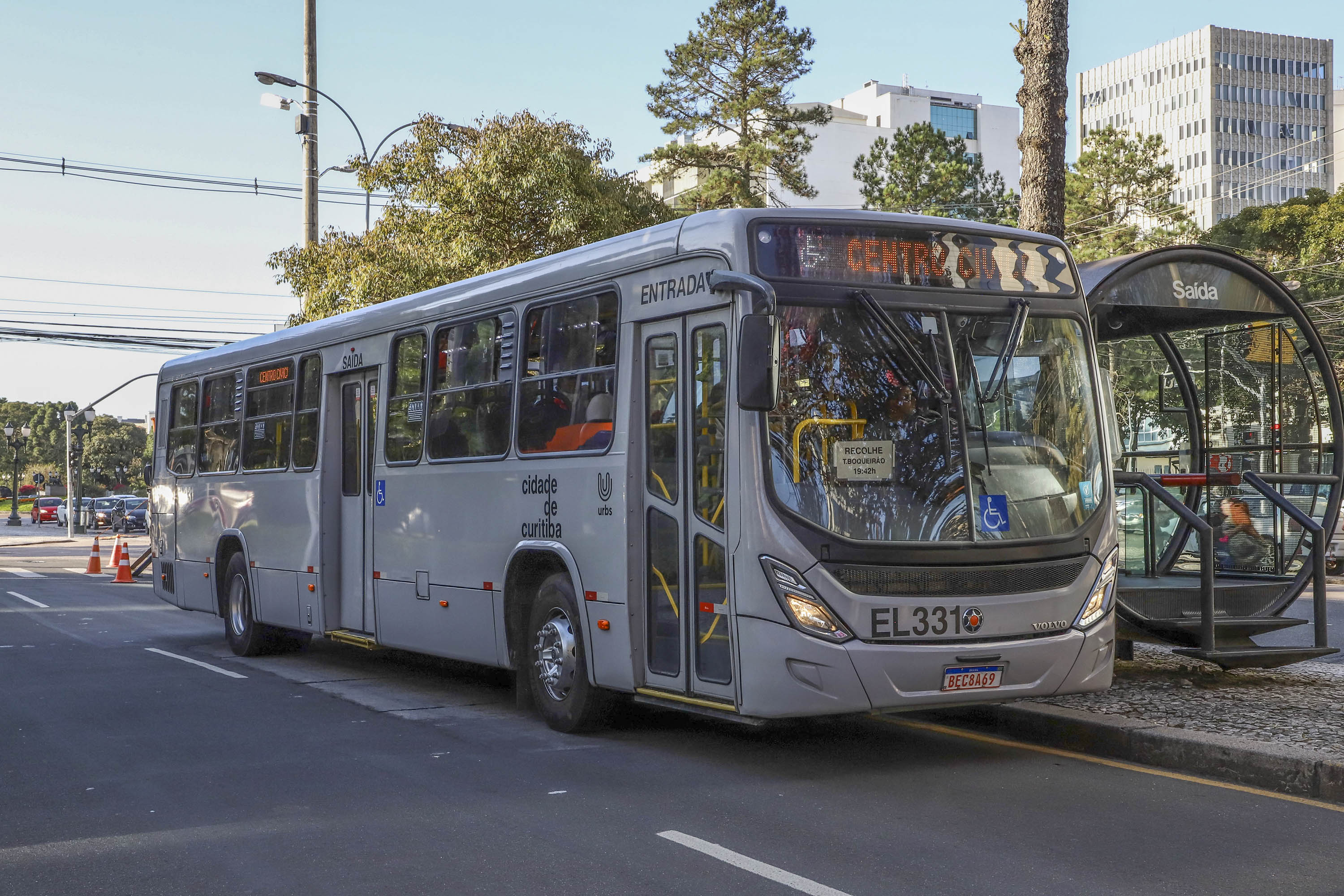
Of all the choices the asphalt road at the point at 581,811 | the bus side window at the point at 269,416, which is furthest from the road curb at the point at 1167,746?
the bus side window at the point at 269,416

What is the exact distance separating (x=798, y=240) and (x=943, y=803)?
10.2ft

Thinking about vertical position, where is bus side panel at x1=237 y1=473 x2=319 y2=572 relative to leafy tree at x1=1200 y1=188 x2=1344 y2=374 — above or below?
below

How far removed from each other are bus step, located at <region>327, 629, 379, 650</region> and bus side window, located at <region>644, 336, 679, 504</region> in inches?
171

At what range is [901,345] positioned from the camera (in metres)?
7.67

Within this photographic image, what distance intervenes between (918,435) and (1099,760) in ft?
7.40

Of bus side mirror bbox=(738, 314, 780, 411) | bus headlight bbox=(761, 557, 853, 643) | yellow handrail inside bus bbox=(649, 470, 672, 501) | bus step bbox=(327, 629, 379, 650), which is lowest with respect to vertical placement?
bus step bbox=(327, 629, 379, 650)

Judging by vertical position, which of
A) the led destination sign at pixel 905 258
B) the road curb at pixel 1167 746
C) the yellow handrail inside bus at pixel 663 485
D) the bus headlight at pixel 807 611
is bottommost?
the road curb at pixel 1167 746

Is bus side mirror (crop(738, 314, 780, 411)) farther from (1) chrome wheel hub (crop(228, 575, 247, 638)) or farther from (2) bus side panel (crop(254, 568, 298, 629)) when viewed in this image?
(1) chrome wheel hub (crop(228, 575, 247, 638))

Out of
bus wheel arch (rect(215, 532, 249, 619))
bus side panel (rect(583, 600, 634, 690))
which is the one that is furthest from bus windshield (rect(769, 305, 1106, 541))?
bus wheel arch (rect(215, 532, 249, 619))

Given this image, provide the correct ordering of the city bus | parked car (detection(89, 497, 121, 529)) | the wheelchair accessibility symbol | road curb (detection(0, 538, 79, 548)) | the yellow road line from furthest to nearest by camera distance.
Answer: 1. parked car (detection(89, 497, 121, 529))
2. road curb (detection(0, 538, 79, 548))
3. the wheelchair accessibility symbol
4. the city bus
5. the yellow road line

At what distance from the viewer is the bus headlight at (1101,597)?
25.7 ft

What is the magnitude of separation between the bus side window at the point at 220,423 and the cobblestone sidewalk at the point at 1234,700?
9.06 metres

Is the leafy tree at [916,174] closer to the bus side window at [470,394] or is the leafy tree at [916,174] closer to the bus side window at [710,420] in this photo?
the bus side window at [470,394]

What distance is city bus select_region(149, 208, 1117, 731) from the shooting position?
7.34 meters
